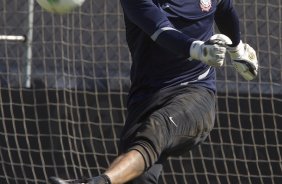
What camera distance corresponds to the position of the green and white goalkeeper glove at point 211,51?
13.9ft

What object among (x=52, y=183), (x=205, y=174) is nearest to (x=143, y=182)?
(x=52, y=183)

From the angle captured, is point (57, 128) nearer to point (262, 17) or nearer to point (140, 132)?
point (262, 17)

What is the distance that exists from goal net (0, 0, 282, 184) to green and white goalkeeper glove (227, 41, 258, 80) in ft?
7.25

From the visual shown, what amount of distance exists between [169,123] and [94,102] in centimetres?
312

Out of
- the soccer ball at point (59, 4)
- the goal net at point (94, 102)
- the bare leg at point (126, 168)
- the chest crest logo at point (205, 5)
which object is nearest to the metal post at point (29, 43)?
the goal net at point (94, 102)

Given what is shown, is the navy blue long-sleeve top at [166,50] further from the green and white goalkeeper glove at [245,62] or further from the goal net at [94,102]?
the goal net at [94,102]

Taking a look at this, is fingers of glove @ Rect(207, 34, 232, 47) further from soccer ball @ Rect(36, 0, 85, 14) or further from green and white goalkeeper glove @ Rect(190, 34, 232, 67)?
soccer ball @ Rect(36, 0, 85, 14)

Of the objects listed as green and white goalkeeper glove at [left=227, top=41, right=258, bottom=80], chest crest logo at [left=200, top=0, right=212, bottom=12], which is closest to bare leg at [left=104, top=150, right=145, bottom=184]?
green and white goalkeeper glove at [left=227, top=41, right=258, bottom=80]

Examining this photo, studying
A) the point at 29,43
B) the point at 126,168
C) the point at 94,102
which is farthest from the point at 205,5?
the point at 29,43

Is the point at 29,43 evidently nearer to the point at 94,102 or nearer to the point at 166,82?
the point at 94,102

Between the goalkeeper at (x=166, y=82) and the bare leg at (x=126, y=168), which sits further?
the goalkeeper at (x=166, y=82)

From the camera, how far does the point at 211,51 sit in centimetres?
423

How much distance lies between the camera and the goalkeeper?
174 inches

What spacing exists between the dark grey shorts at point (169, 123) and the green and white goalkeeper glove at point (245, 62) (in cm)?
22
